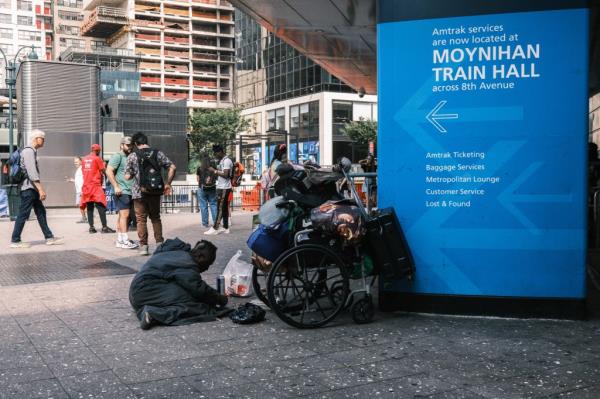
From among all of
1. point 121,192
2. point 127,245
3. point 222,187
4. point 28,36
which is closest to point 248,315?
point 127,245

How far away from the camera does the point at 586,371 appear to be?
419 centimetres

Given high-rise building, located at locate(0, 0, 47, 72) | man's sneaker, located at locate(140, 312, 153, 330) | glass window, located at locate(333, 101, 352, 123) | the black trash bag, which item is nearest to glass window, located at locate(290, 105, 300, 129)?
glass window, located at locate(333, 101, 352, 123)

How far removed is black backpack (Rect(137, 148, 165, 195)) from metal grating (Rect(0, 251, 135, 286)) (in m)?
1.19

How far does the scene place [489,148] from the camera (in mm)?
5520

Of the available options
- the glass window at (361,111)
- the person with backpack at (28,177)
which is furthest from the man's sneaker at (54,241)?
the glass window at (361,111)

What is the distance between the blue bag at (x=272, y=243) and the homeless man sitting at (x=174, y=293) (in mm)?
583

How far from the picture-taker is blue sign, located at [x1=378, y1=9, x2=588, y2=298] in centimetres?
538

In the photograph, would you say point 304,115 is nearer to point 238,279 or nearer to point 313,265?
point 238,279

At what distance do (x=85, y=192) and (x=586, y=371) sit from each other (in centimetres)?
1195

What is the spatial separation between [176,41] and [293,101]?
5041 cm

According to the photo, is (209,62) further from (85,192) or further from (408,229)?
(408,229)

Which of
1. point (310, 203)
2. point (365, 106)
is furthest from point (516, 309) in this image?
point (365, 106)

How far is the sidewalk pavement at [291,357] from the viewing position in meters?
3.88

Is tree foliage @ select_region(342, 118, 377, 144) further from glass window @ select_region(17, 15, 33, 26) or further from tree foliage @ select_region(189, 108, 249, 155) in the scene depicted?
glass window @ select_region(17, 15, 33, 26)
